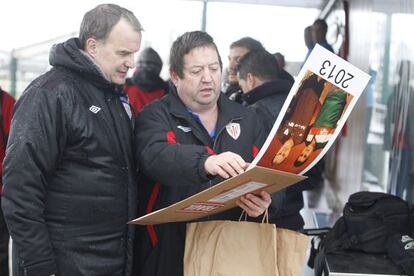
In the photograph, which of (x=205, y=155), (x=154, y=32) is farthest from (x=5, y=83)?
(x=205, y=155)

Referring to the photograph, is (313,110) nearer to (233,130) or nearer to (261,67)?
(233,130)

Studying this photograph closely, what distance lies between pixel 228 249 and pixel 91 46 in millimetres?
776

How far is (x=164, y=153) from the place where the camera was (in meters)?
1.78

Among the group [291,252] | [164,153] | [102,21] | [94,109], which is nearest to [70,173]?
[94,109]

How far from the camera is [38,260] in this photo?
70.7 inches

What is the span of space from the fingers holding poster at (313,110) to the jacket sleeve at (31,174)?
649 millimetres

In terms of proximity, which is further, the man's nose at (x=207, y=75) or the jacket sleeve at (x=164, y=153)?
the man's nose at (x=207, y=75)

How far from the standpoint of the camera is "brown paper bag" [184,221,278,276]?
1.87 meters

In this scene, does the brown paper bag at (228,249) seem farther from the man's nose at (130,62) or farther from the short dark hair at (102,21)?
the short dark hair at (102,21)

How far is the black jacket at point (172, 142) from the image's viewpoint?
6.32ft

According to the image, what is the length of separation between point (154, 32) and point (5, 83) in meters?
1.98

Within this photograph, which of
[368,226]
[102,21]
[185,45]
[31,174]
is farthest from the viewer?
[368,226]

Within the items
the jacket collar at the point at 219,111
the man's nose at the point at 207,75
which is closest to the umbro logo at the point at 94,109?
the jacket collar at the point at 219,111

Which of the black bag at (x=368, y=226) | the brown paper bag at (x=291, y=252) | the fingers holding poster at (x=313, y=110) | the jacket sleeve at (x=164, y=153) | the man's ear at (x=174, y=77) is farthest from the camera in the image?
the black bag at (x=368, y=226)
